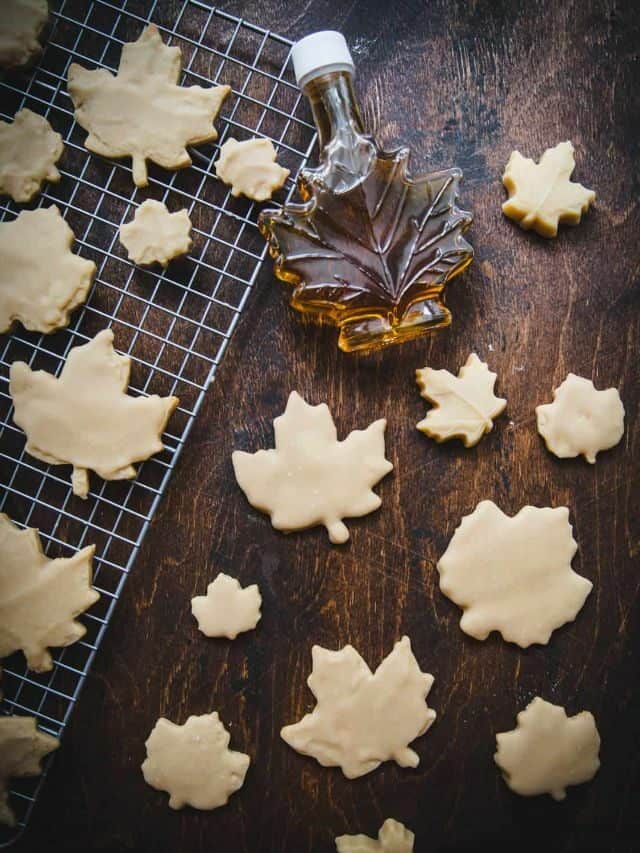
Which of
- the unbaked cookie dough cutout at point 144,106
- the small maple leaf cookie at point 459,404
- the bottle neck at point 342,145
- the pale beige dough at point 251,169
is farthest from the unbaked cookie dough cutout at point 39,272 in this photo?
the small maple leaf cookie at point 459,404

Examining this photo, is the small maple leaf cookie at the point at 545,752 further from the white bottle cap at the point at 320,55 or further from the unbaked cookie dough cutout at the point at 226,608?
the white bottle cap at the point at 320,55

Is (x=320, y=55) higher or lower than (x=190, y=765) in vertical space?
higher

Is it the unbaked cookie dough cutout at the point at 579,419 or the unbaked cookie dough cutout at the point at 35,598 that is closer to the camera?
the unbaked cookie dough cutout at the point at 35,598

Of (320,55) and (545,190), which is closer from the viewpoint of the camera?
(320,55)

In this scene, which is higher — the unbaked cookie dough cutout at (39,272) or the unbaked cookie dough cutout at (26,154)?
the unbaked cookie dough cutout at (26,154)

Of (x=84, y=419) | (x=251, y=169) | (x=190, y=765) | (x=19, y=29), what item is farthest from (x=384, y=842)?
(x=19, y=29)

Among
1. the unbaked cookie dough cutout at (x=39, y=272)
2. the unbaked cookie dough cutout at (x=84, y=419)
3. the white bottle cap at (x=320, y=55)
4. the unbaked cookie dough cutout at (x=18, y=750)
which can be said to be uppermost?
the white bottle cap at (x=320, y=55)

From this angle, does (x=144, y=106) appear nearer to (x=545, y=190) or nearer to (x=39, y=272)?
(x=39, y=272)
